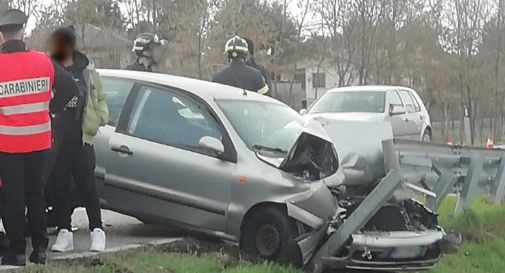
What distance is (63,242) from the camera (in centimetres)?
755

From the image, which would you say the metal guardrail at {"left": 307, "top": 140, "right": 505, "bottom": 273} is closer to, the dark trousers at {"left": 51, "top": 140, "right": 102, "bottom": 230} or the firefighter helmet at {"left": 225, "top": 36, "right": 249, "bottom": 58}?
the dark trousers at {"left": 51, "top": 140, "right": 102, "bottom": 230}

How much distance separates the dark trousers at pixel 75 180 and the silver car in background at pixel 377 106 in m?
10.9

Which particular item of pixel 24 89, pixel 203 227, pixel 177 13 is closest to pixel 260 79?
pixel 203 227

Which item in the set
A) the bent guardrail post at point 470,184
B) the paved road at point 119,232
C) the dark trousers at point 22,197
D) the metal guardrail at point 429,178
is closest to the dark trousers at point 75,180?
the paved road at point 119,232

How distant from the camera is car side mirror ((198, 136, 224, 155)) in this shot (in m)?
8.03

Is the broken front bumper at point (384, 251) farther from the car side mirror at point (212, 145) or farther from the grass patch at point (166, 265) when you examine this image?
the car side mirror at point (212, 145)

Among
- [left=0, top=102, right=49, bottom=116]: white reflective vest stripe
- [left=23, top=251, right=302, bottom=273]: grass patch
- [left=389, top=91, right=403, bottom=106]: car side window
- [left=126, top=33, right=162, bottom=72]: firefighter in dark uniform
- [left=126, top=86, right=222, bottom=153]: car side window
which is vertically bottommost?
[left=23, top=251, right=302, bottom=273]: grass patch

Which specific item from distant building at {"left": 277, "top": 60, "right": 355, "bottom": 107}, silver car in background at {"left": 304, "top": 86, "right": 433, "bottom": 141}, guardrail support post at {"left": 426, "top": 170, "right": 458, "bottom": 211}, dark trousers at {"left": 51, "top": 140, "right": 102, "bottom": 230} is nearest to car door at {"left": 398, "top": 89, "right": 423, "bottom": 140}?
silver car in background at {"left": 304, "top": 86, "right": 433, "bottom": 141}

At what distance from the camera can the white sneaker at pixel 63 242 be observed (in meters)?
7.52

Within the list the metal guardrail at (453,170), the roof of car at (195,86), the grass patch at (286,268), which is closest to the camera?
the grass patch at (286,268)

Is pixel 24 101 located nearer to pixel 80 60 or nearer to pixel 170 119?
pixel 80 60

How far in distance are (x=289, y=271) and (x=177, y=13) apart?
28583 millimetres

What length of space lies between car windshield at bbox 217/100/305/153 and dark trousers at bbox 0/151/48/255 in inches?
81.1

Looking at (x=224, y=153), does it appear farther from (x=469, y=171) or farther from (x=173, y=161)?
(x=469, y=171)
